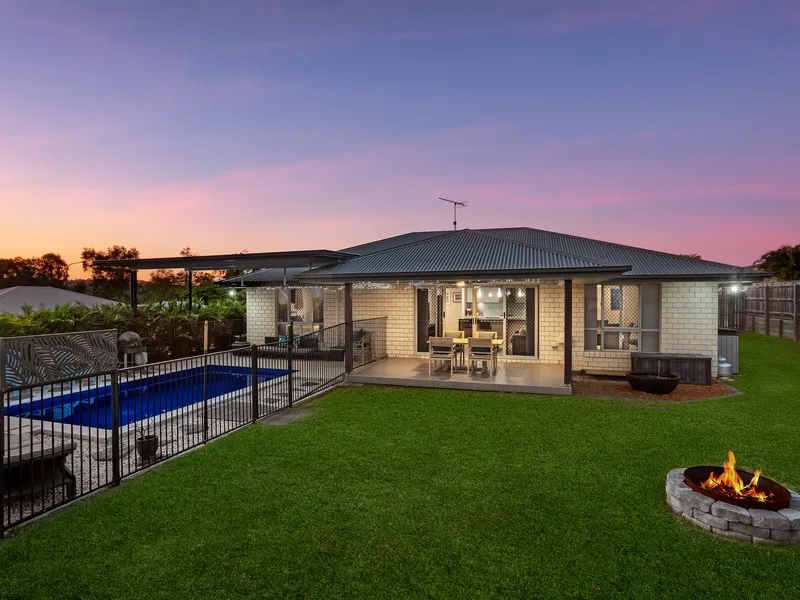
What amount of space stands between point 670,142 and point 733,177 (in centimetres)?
590

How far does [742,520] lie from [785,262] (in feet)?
111

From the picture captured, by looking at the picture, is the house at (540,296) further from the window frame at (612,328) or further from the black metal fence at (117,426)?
the black metal fence at (117,426)

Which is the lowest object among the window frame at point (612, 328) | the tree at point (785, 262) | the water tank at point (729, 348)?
the water tank at point (729, 348)

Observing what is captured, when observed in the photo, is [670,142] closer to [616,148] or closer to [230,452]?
[616,148]

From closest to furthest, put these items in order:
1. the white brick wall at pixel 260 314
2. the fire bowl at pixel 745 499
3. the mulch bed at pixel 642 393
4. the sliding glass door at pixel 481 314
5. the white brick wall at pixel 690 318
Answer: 1. the fire bowl at pixel 745 499
2. the mulch bed at pixel 642 393
3. the white brick wall at pixel 690 318
4. the sliding glass door at pixel 481 314
5. the white brick wall at pixel 260 314

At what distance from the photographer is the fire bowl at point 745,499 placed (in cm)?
371

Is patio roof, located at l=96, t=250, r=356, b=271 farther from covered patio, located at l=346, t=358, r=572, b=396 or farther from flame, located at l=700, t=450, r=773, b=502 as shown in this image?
flame, located at l=700, t=450, r=773, b=502

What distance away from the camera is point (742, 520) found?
362 cm

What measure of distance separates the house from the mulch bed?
2.29 feet

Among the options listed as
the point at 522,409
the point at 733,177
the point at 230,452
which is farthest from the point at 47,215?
the point at 733,177

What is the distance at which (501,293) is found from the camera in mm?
12969

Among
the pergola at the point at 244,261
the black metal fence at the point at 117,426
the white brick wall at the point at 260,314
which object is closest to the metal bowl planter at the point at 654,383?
the black metal fence at the point at 117,426

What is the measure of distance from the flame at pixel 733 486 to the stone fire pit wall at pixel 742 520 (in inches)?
6.5

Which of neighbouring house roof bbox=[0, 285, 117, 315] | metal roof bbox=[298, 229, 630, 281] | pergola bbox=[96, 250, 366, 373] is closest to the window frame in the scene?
metal roof bbox=[298, 229, 630, 281]
